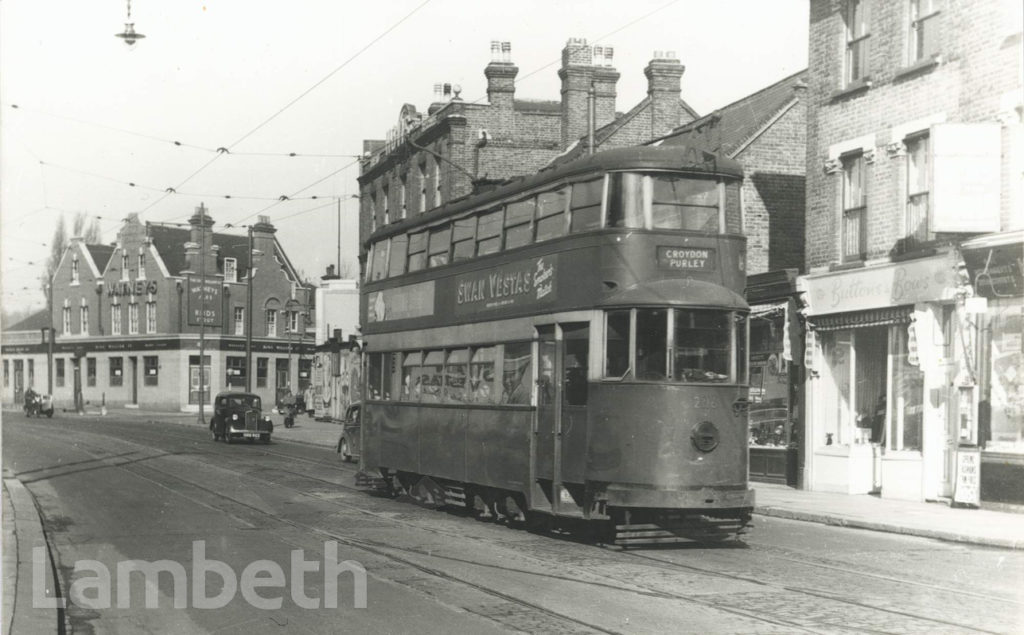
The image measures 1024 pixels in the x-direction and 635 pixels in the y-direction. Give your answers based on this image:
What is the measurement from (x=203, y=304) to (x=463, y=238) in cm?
3774

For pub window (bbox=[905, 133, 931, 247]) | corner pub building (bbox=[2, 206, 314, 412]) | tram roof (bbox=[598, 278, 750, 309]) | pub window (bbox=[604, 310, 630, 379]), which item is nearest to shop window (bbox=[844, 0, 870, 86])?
pub window (bbox=[905, 133, 931, 247])

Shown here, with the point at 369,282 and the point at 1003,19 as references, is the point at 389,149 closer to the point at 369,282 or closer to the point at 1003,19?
the point at 369,282

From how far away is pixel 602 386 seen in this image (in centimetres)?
1284

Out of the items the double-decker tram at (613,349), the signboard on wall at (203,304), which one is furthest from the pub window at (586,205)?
the signboard on wall at (203,304)

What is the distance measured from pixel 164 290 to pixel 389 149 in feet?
95.6

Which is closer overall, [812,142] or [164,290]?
[812,142]

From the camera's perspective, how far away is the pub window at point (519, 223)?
48.4 feet

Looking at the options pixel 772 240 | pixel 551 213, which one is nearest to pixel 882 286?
pixel 772 240

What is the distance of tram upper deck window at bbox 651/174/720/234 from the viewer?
1316 centimetres

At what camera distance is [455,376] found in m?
16.5

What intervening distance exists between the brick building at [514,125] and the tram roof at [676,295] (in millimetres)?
23264

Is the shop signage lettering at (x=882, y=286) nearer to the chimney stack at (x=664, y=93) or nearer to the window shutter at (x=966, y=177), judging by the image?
the window shutter at (x=966, y=177)

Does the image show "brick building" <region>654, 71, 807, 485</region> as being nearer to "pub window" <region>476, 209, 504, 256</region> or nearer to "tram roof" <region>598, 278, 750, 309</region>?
"pub window" <region>476, 209, 504, 256</region>

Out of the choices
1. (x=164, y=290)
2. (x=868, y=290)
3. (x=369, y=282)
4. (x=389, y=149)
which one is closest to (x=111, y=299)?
(x=164, y=290)
